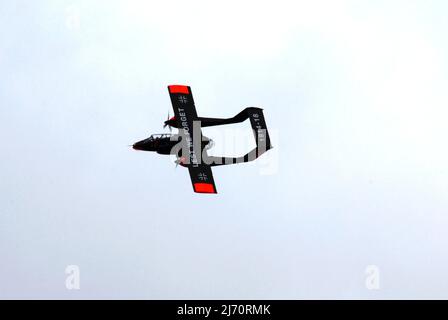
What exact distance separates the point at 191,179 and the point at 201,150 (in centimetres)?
381

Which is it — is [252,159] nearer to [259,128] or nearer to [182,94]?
[259,128]

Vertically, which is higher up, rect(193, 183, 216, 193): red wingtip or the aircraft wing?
the aircraft wing

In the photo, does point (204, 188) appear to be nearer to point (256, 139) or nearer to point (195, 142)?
point (195, 142)

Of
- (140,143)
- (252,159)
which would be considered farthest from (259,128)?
(140,143)

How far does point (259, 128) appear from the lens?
10044cm

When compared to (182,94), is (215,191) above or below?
below

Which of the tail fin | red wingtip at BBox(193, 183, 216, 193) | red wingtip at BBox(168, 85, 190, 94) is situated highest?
red wingtip at BBox(168, 85, 190, 94)

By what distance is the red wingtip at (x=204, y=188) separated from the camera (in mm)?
95875

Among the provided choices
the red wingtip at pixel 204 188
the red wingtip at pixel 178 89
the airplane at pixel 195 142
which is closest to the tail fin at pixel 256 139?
the airplane at pixel 195 142

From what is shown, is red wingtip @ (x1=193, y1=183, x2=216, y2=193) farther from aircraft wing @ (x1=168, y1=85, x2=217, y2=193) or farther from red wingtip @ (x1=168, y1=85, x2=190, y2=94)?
red wingtip @ (x1=168, y1=85, x2=190, y2=94)

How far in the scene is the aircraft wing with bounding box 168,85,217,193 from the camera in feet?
317

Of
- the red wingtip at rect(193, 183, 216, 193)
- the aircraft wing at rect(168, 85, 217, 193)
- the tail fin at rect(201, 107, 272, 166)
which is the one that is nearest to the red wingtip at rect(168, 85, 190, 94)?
the aircraft wing at rect(168, 85, 217, 193)

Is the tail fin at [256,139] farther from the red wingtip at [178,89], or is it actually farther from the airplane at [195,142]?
the red wingtip at [178,89]

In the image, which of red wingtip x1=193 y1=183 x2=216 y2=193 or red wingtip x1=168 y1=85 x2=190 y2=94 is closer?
red wingtip x1=193 y1=183 x2=216 y2=193
